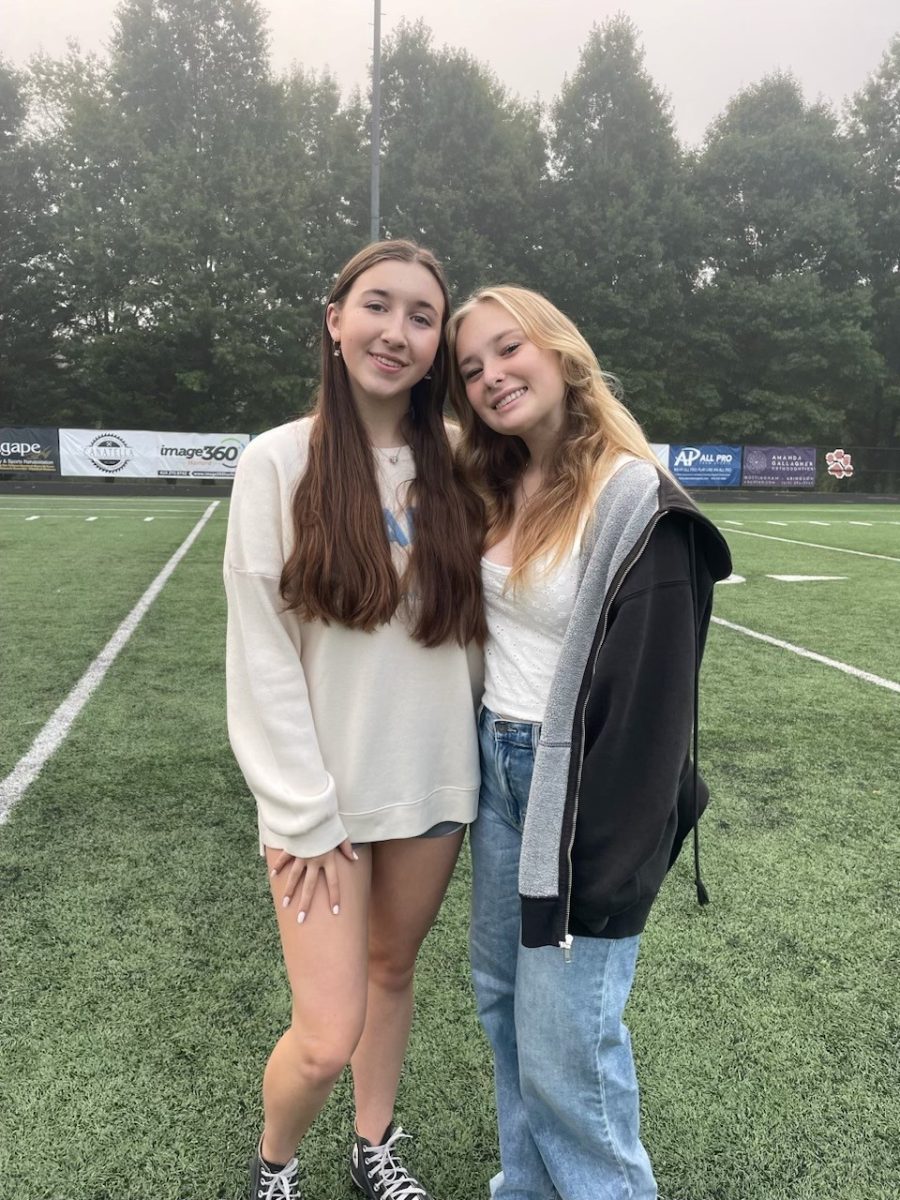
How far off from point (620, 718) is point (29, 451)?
82.4ft

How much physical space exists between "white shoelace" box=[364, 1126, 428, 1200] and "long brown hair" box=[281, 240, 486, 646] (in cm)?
115

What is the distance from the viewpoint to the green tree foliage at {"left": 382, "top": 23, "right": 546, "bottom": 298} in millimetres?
30125

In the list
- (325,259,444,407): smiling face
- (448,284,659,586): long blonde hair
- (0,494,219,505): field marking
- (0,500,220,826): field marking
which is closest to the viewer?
(448,284,659,586): long blonde hair

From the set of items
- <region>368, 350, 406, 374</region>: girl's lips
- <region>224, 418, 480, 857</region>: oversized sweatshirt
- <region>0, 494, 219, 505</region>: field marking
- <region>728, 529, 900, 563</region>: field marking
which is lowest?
<region>0, 494, 219, 505</region>: field marking

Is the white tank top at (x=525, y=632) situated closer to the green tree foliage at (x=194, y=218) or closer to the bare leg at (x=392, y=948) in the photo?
the bare leg at (x=392, y=948)

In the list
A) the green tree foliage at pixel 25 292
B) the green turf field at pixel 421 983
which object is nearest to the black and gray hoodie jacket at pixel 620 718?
the green turf field at pixel 421 983

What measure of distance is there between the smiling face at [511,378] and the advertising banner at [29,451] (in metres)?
24.1

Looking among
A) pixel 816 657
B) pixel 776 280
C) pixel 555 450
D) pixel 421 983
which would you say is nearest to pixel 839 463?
pixel 776 280

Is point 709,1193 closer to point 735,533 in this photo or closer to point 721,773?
point 721,773

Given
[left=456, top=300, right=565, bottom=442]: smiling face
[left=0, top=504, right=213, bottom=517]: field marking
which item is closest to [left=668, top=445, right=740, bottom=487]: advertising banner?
[left=0, top=504, right=213, bottom=517]: field marking

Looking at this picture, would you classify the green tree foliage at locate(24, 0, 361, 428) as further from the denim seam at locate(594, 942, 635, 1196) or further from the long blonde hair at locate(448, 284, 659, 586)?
the denim seam at locate(594, 942, 635, 1196)

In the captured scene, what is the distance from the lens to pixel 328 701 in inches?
60.2

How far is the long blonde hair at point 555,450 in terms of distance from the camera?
143cm

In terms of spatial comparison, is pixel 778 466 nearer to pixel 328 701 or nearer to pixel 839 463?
pixel 839 463
